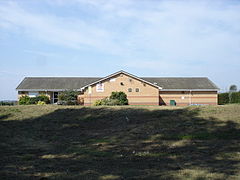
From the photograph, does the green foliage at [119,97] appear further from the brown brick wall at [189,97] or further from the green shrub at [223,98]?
the green shrub at [223,98]

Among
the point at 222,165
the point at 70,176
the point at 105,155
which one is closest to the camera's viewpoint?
the point at 70,176

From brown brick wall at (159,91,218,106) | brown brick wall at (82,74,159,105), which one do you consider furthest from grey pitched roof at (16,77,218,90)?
brown brick wall at (82,74,159,105)

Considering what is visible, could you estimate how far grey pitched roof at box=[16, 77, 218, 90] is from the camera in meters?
41.6

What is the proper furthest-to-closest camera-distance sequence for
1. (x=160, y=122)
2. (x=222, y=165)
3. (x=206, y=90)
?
(x=206, y=90) < (x=160, y=122) < (x=222, y=165)

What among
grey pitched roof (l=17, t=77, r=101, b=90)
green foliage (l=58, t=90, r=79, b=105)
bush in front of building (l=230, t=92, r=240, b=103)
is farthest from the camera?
grey pitched roof (l=17, t=77, r=101, b=90)

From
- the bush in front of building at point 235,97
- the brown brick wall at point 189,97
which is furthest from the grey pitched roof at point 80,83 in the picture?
A: the bush in front of building at point 235,97

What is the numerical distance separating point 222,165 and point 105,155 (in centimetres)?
364

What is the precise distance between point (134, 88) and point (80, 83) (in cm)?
987

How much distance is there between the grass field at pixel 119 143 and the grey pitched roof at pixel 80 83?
71.5 ft

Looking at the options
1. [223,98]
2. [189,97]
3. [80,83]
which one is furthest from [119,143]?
[80,83]

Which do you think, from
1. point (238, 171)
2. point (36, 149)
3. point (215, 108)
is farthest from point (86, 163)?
→ point (215, 108)

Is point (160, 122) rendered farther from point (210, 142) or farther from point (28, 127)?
point (28, 127)

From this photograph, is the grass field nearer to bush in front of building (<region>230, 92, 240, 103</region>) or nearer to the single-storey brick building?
the single-storey brick building

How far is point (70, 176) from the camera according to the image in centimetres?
676
